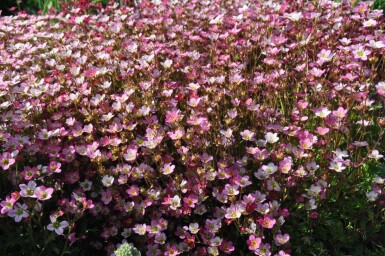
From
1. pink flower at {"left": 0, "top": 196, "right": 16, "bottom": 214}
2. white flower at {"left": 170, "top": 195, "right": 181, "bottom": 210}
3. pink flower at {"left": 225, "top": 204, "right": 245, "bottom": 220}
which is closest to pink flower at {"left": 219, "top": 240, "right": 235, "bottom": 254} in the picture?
→ pink flower at {"left": 225, "top": 204, "right": 245, "bottom": 220}

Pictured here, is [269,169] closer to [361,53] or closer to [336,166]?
[336,166]

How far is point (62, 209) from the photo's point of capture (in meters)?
2.72

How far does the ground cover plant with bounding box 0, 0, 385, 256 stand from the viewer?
Result: 8.93ft

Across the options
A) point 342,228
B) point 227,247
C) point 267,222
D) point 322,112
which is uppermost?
point 322,112

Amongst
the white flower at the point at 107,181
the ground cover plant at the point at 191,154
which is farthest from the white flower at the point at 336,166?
the white flower at the point at 107,181

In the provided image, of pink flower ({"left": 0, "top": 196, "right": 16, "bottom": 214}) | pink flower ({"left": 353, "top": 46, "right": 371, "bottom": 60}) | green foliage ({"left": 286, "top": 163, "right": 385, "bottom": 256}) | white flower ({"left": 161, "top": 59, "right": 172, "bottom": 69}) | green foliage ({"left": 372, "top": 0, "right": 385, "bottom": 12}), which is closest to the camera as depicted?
pink flower ({"left": 0, "top": 196, "right": 16, "bottom": 214})

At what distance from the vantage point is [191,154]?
283 cm

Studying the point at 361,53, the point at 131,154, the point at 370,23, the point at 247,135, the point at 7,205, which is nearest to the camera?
the point at 7,205

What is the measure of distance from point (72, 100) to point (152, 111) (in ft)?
1.60

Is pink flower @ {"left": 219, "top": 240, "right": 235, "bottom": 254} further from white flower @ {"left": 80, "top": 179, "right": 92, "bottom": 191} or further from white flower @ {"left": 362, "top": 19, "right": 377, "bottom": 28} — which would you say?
white flower @ {"left": 362, "top": 19, "right": 377, "bottom": 28}

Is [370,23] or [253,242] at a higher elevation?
[370,23]

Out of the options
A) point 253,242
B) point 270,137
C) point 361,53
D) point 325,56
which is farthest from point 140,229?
point 361,53

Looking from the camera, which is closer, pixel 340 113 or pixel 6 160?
pixel 6 160

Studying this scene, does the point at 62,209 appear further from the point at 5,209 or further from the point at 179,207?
the point at 179,207
